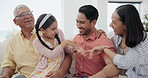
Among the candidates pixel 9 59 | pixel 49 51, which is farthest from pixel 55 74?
pixel 9 59

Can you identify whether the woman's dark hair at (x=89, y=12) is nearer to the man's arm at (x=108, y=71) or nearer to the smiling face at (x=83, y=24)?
the smiling face at (x=83, y=24)

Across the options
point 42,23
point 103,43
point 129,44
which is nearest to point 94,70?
point 103,43

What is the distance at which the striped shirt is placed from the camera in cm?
142

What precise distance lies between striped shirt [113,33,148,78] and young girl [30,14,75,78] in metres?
0.44

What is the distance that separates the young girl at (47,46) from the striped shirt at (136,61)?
17.4 inches

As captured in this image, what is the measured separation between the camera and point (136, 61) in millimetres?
1422

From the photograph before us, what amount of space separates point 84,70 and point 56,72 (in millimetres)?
284

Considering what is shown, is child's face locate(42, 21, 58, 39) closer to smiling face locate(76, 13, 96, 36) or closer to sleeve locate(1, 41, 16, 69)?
smiling face locate(76, 13, 96, 36)

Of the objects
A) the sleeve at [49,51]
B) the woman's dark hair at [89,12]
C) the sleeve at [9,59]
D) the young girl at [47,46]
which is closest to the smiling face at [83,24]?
the woman's dark hair at [89,12]

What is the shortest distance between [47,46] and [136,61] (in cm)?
76

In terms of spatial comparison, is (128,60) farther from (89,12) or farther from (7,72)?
(7,72)

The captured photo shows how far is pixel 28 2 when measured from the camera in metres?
5.25

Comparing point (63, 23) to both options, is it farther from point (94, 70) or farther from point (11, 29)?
point (94, 70)

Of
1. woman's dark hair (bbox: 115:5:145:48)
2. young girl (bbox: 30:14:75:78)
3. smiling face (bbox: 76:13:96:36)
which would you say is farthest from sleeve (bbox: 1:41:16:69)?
woman's dark hair (bbox: 115:5:145:48)
